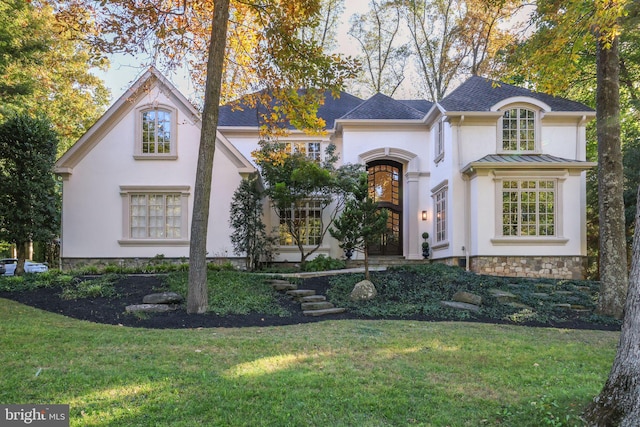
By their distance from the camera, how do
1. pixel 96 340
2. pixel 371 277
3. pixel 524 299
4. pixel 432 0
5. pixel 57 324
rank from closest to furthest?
pixel 96 340 → pixel 57 324 → pixel 524 299 → pixel 371 277 → pixel 432 0

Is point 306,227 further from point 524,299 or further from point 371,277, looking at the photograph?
point 524,299

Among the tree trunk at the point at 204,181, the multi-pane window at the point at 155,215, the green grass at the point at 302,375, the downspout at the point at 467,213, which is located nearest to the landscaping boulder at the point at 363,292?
the green grass at the point at 302,375

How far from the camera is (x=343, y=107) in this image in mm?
18359

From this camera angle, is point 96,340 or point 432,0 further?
point 432,0

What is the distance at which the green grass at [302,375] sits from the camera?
328 centimetres

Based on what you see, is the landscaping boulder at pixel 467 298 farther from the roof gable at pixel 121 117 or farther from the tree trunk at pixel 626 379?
the roof gable at pixel 121 117

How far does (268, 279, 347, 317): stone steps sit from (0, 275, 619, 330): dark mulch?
0.16 metres

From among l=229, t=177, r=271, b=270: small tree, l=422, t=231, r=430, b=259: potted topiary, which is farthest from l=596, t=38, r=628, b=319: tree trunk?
l=229, t=177, r=271, b=270: small tree

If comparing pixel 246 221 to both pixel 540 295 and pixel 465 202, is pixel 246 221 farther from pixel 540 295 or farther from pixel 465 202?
pixel 540 295

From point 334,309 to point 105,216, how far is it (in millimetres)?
8661

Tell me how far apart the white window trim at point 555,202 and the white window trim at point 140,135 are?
9.89 m

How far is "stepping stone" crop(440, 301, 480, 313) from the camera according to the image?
8466 mm

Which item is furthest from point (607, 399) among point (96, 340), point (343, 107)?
point (343, 107)

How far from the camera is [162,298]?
28.1 feet
